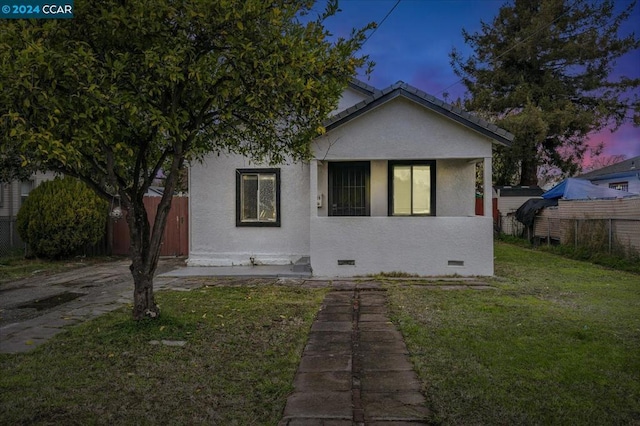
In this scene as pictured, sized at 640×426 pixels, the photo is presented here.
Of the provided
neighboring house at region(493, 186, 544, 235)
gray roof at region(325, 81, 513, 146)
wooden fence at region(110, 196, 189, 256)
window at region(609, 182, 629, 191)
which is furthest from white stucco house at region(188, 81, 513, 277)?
window at region(609, 182, 629, 191)

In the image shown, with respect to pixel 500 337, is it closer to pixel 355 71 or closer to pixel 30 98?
pixel 355 71

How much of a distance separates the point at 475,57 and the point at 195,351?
86.6ft

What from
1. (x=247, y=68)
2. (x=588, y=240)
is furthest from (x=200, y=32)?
(x=588, y=240)

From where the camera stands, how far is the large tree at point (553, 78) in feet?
75.0

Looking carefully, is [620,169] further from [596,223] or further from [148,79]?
[148,79]

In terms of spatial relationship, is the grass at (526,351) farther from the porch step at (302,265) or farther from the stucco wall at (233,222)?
the stucco wall at (233,222)

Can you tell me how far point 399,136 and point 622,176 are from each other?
2130 cm

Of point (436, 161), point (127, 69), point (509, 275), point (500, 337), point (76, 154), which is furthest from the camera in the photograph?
point (436, 161)

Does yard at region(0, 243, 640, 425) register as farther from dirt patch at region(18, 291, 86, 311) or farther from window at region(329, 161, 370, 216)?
window at region(329, 161, 370, 216)

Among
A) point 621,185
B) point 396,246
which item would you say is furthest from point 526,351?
point 621,185

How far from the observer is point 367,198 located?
11391 millimetres

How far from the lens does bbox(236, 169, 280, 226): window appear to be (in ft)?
38.8

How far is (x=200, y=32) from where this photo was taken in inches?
196

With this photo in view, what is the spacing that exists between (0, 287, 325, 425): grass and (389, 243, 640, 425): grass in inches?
55.2
